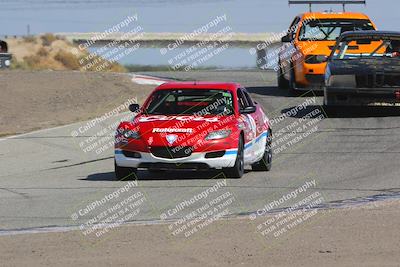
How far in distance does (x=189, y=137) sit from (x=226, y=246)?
472 cm

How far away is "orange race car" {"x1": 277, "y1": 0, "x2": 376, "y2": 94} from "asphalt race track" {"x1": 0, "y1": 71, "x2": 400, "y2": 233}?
876 millimetres

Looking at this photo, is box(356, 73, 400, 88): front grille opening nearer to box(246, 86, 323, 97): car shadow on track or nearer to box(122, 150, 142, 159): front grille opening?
box(246, 86, 323, 97): car shadow on track

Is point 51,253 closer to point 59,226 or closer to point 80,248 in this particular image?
point 80,248

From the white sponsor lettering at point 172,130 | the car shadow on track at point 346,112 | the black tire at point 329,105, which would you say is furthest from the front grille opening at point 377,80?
the white sponsor lettering at point 172,130

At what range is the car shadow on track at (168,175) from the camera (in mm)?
13359

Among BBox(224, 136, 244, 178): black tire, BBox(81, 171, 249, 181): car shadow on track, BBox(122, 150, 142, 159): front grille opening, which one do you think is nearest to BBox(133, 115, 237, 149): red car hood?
BBox(122, 150, 142, 159): front grille opening

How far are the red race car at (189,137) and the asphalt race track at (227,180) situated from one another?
232mm

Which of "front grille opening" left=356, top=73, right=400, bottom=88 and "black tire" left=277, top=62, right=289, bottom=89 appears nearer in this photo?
"front grille opening" left=356, top=73, right=400, bottom=88

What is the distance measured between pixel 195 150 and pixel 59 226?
11.8 ft

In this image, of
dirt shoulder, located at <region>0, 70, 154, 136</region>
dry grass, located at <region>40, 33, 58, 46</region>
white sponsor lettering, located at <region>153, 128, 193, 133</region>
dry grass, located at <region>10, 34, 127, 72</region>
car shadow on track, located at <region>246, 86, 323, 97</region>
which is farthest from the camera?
dry grass, located at <region>40, 33, 58, 46</region>

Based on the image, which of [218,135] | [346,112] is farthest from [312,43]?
[218,135]

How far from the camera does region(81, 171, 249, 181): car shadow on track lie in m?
13.4

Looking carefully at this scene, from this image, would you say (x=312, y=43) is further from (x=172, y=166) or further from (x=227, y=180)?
(x=172, y=166)

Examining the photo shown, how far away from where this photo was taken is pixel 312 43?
74.6 ft
